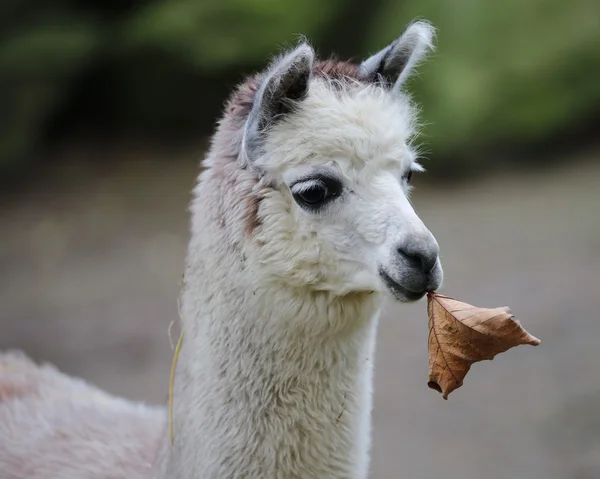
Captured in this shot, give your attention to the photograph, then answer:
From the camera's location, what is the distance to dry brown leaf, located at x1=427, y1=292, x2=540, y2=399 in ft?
6.79

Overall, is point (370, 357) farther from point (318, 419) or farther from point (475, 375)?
point (475, 375)

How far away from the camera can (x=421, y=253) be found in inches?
78.9

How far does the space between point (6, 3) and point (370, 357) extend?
709 cm

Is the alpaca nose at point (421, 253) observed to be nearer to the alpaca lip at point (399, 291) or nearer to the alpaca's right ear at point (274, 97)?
the alpaca lip at point (399, 291)

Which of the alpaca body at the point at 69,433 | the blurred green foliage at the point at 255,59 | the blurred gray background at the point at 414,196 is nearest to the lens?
the alpaca body at the point at 69,433

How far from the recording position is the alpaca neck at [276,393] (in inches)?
86.3

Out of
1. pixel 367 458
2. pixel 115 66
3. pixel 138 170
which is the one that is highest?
pixel 115 66

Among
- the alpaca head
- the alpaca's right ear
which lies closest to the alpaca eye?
the alpaca head

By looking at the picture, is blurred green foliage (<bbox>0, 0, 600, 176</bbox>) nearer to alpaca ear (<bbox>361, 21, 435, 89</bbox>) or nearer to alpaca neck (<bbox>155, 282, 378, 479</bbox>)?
alpaca ear (<bbox>361, 21, 435, 89</bbox>)

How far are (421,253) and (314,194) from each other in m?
0.34

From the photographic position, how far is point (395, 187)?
217 cm

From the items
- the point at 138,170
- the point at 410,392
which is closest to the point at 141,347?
the point at 410,392

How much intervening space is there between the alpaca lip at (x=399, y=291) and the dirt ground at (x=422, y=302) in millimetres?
1576

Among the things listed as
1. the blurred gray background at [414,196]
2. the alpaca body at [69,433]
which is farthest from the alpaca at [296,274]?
the blurred gray background at [414,196]
